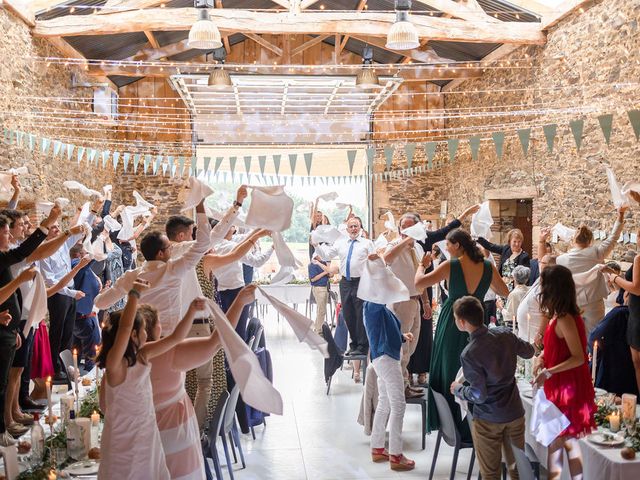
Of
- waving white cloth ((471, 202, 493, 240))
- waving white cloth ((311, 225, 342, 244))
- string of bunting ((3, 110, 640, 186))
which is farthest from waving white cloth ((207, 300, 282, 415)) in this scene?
string of bunting ((3, 110, 640, 186))

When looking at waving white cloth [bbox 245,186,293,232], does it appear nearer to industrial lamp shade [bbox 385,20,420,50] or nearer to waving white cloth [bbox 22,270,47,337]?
waving white cloth [bbox 22,270,47,337]

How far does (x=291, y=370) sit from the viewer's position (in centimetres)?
749

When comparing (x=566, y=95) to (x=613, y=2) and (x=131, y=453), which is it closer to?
(x=613, y=2)

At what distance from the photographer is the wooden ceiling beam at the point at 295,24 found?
9281mm

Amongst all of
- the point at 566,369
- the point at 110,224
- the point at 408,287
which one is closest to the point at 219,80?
the point at 110,224

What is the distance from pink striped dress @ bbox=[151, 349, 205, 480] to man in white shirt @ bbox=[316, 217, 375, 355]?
12.0 ft

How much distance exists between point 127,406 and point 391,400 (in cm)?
235

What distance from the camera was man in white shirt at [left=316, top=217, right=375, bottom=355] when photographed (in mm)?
6418

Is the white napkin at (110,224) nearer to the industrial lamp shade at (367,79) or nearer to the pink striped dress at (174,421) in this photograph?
the industrial lamp shade at (367,79)

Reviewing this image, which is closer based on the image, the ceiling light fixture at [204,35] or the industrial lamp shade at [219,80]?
the ceiling light fixture at [204,35]

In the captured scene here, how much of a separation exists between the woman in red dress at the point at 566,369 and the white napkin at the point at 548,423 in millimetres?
78

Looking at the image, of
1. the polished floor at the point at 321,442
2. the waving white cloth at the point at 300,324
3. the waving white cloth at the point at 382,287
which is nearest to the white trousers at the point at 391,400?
the polished floor at the point at 321,442

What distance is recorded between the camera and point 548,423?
3338 mm

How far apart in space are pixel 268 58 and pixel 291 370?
833 centimetres
